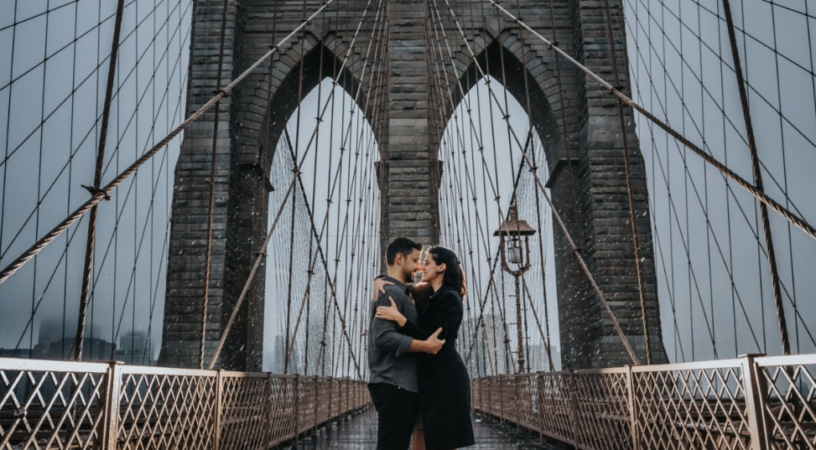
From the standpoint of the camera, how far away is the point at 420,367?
2.06 metres

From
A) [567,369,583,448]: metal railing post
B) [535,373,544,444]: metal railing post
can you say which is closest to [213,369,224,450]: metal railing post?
[567,369,583,448]: metal railing post

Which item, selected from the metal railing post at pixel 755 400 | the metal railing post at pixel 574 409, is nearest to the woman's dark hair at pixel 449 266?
the metal railing post at pixel 755 400

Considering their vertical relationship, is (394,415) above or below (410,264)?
below

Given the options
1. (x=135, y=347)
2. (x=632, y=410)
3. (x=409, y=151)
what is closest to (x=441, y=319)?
(x=632, y=410)

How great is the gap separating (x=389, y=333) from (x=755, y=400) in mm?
1066

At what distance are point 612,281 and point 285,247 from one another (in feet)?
27.4

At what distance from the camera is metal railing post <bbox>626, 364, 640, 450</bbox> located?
3098 mm

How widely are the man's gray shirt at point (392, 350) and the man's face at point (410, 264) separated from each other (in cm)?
8

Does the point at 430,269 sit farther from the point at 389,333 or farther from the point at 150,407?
the point at 150,407

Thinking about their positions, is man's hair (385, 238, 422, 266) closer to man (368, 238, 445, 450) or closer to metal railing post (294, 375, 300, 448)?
man (368, 238, 445, 450)

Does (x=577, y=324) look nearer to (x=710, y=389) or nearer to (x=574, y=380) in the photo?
(x=574, y=380)

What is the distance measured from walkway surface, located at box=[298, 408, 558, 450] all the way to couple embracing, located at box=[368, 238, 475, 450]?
2693mm

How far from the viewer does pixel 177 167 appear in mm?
11062

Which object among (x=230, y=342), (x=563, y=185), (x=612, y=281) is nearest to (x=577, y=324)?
(x=612, y=281)
